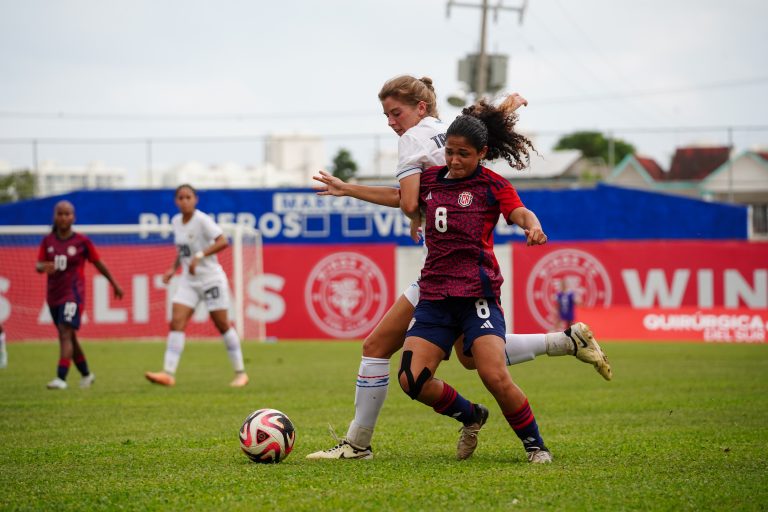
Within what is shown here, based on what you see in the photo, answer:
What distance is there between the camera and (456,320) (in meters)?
6.09

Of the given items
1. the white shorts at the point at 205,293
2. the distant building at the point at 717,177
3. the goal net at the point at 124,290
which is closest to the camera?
the white shorts at the point at 205,293

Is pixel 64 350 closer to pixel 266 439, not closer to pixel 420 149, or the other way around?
pixel 266 439

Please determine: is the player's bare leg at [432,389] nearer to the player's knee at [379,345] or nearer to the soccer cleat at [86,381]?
the player's knee at [379,345]

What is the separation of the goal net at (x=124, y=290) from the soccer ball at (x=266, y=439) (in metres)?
18.4

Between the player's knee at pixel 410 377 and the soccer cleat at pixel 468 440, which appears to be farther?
the soccer cleat at pixel 468 440

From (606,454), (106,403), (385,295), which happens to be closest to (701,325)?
(385,295)

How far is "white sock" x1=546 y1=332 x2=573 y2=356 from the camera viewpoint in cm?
625

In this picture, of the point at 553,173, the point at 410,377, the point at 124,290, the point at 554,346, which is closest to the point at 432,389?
the point at 410,377

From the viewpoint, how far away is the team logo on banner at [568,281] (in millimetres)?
25531

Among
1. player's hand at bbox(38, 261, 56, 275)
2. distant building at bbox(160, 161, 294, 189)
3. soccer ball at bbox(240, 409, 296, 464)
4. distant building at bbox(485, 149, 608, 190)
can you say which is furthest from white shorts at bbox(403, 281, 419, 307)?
distant building at bbox(485, 149, 608, 190)

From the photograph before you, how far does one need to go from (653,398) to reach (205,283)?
5.28 meters

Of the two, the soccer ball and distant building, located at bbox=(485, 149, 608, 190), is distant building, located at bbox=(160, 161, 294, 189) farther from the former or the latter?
the soccer ball

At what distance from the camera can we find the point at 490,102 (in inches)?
250

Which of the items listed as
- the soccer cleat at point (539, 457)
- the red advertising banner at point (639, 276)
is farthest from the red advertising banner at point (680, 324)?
the soccer cleat at point (539, 457)
